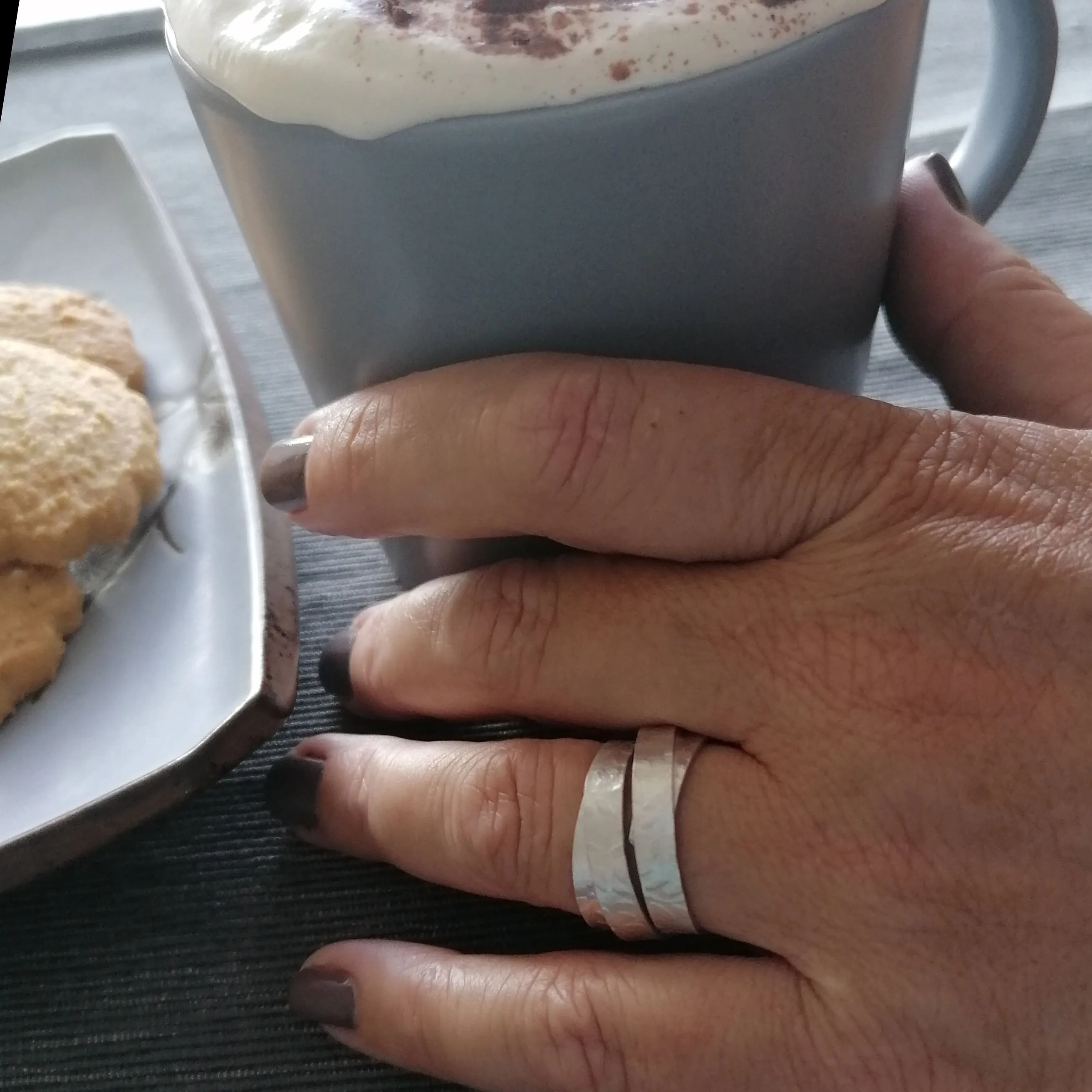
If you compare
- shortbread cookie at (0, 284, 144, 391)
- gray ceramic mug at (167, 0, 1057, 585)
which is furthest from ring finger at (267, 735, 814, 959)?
shortbread cookie at (0, 284, 144, 391)

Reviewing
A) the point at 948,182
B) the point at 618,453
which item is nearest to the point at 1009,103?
the point at 948,182

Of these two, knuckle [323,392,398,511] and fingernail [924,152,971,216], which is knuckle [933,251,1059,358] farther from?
knuckle [323,392,398,511]

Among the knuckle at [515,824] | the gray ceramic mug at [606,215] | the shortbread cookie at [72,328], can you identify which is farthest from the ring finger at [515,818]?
the shortbread cookie at [72,328]

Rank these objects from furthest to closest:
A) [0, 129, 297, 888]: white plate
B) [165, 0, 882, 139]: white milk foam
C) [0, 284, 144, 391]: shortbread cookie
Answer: [0, 284, 144, 391]: shortbread cookie < [0, 129, 297, 888]: white plate < [165, 0, 882, 139]: white milk foam

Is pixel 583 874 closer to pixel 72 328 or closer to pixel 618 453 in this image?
pixel 618 453

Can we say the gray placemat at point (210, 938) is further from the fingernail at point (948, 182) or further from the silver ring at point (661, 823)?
the fingernail at point (948, 182)

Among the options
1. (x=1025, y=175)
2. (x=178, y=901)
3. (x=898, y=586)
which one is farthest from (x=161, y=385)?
(x=1025, y=175)

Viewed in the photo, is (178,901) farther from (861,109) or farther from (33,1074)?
(861,109)
